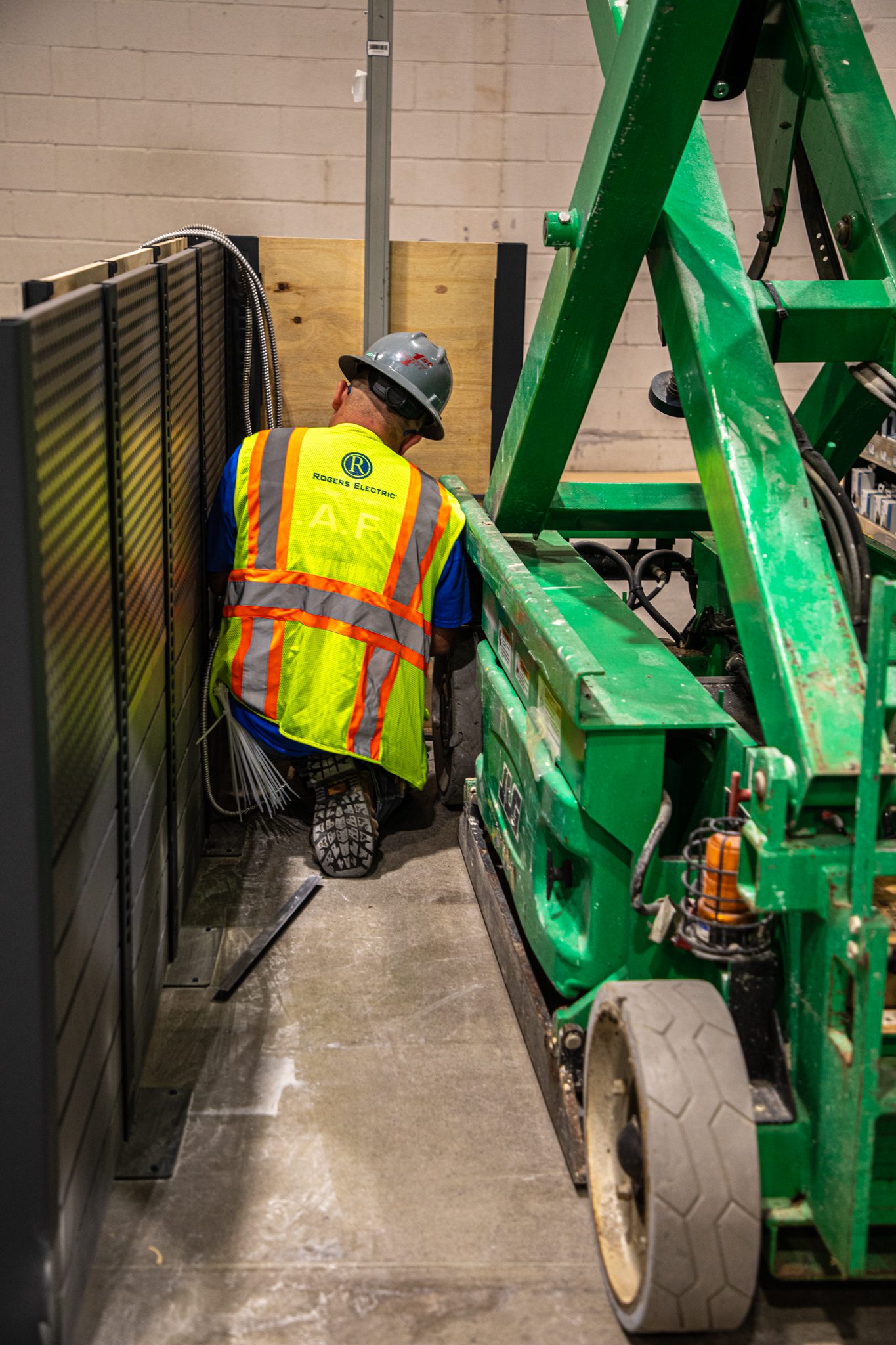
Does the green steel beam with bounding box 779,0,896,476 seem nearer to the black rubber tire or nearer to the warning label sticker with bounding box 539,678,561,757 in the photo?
the warning label sticker with bounding box 539,678,561,757

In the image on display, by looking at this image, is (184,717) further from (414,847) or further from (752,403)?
(752,403)

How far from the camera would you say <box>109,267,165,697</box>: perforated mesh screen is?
9.24 ft

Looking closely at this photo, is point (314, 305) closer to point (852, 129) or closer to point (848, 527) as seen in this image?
point (852, 129)

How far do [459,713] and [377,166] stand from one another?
190 cm

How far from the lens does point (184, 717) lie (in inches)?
154

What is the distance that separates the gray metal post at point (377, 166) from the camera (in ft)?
14.7

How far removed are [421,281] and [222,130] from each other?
10.2 ft

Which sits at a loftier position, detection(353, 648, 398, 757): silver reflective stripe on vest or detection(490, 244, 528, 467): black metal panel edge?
detection(490, 244, 528, 467): black metal panel edge

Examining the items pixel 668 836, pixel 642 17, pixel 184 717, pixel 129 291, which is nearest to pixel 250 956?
pixel 184 717

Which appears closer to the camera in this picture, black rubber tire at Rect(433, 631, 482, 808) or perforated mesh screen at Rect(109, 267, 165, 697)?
perforated mesh screen at Rect(109, 267, 165, 697)

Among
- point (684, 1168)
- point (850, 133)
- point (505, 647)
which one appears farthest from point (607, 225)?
point (684, 1168)

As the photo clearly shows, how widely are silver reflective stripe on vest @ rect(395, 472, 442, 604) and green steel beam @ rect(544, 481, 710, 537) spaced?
0.40m

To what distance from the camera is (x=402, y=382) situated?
436 centimetres

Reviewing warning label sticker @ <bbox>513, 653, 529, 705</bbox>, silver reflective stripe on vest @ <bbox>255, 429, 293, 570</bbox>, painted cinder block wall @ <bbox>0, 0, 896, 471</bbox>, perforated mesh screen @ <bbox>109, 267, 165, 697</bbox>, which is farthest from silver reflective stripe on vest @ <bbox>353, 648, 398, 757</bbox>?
painted cinder block wall @ <bbox>0, 0, 896, 471</bbox>
